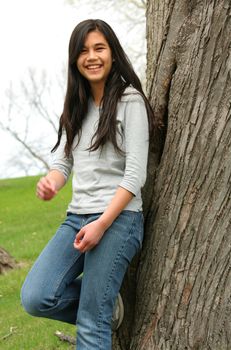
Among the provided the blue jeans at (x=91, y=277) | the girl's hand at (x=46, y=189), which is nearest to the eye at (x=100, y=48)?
the girl's hand at (x=46, y=189)

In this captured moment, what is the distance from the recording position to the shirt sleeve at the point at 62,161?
3.72m

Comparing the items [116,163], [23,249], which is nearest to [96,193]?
[116,163]

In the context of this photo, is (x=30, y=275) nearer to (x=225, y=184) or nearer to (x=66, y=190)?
(x=225, y=184)

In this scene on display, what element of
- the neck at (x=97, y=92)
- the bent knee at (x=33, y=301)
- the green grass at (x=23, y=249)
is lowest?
the green grass at (x=23, y=249)

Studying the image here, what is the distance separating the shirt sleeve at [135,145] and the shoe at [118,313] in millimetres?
692

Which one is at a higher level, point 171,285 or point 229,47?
point 229,47

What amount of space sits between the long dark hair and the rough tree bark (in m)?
0.22

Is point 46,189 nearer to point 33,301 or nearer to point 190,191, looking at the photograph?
point 33,301

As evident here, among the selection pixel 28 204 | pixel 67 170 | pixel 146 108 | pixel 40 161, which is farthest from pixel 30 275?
pixel 40 161

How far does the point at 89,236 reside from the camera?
10.5 ft

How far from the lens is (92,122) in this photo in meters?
3.55

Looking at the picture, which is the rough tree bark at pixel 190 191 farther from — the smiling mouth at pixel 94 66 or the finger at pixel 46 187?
the finger at pixel 46 187

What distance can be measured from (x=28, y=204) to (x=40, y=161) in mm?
24052

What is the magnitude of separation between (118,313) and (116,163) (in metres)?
0.87
